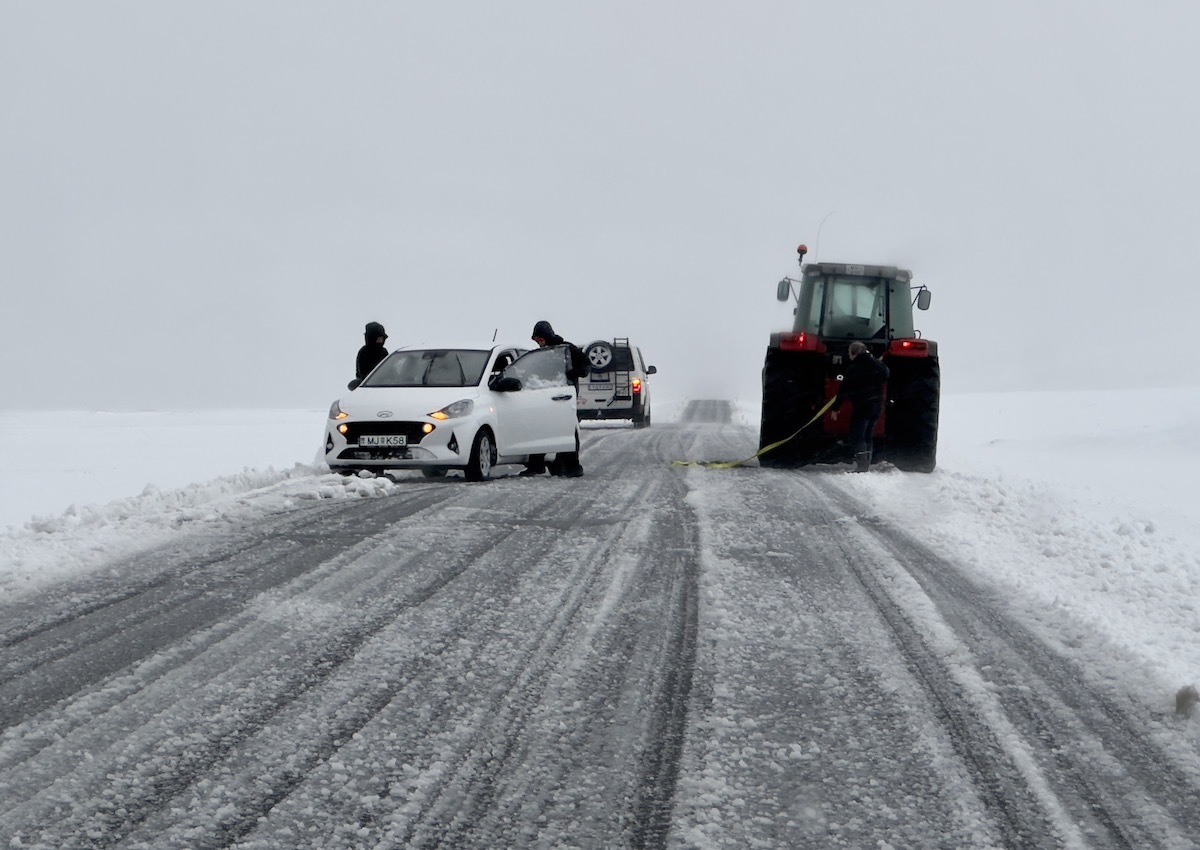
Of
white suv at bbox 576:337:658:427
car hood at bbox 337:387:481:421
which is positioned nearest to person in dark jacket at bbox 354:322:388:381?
car hood at bbox 337:387:481:421

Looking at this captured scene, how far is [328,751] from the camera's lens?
11.2 ft

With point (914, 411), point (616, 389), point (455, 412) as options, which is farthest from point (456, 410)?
point (616, 389)

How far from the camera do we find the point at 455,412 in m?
11.5

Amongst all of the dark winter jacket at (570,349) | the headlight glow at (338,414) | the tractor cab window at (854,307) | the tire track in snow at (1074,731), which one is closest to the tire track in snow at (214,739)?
the tire track in snow at (1074,731)

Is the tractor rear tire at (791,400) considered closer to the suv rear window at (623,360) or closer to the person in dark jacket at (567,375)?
the person in dark jacket at (567,375)

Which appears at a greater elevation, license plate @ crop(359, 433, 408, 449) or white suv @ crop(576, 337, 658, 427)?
white suv @ crop(576, 337, 658, 427)

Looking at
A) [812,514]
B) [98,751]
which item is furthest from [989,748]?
[812,514]

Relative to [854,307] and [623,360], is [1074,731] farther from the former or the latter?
[623,360]

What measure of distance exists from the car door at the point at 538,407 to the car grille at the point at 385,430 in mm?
1073

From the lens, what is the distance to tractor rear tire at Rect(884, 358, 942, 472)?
1348 cm

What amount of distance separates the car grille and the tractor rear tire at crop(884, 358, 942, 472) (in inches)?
228

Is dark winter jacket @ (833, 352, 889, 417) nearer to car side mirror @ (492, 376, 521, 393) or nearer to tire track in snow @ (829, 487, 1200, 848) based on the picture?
car side mirror @ (492, 376, 521, 393)

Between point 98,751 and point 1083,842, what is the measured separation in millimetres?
2846

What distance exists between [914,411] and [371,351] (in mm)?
6719
